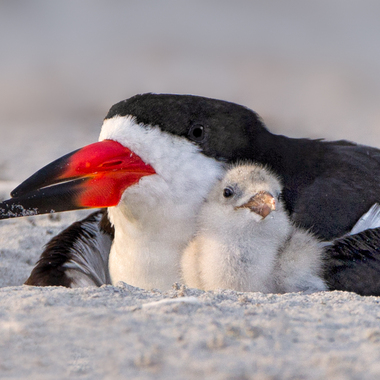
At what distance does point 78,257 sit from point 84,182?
70 centimetres

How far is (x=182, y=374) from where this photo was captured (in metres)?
1.53

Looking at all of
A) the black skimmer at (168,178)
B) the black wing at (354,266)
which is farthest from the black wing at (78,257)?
the black wing at (354,266)

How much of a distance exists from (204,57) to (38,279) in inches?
311

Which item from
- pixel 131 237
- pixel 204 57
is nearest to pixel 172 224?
pixel 131 237

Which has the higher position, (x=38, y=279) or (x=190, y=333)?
(x=190, y=333)

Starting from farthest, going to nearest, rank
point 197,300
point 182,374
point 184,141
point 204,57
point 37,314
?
point 204,57 < point 184,141 < point 197,300 < point 37,314 < point 182,374

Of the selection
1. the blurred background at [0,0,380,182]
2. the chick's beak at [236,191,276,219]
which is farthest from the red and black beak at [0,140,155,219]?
the blurred background at [0,0,380,182]

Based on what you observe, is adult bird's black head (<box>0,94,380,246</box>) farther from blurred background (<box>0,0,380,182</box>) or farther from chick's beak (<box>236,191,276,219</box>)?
blurred background (<box>0,0,380,182</box>)

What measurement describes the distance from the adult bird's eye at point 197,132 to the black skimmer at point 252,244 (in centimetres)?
23

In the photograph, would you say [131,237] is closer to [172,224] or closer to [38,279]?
[172,224]

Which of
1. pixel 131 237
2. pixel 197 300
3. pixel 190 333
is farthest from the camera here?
pixel 131 237

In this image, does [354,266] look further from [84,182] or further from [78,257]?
[78,257]

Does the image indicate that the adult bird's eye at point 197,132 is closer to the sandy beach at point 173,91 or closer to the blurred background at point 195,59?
the sandy beach at point 173,91

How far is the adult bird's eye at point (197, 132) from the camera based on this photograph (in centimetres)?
292
